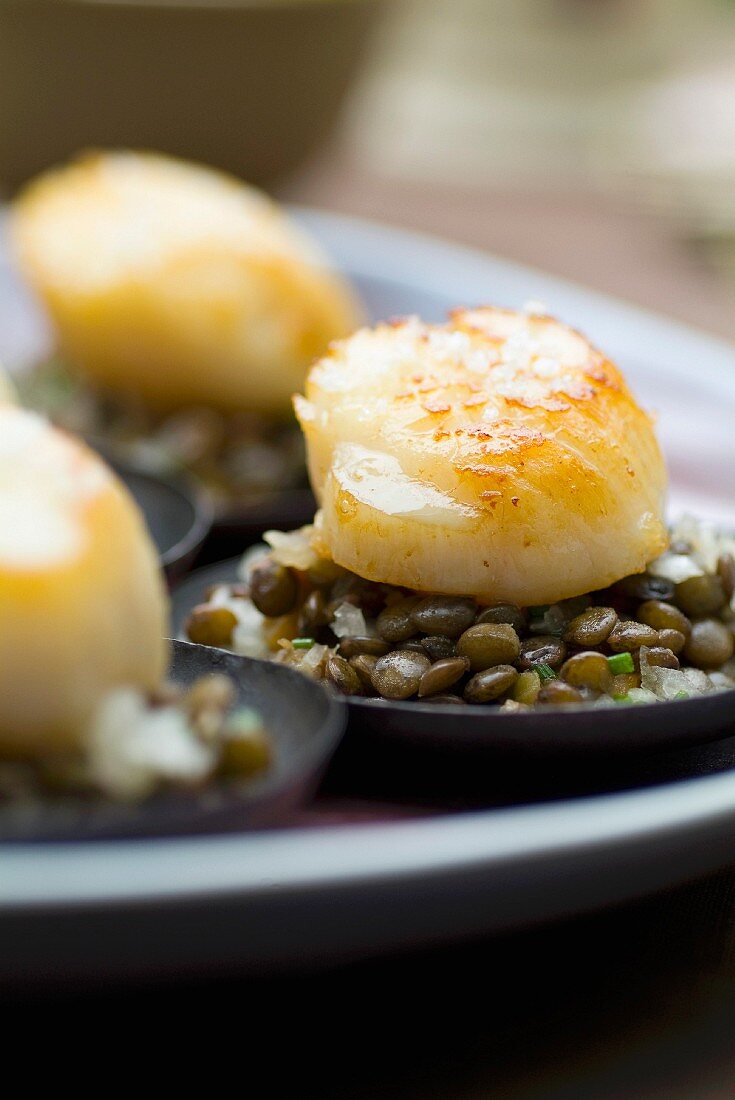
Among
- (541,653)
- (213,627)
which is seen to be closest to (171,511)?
(213,627)

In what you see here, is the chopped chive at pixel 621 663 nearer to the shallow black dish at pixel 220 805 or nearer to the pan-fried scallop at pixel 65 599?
the shallow black dish at pixel 220 805

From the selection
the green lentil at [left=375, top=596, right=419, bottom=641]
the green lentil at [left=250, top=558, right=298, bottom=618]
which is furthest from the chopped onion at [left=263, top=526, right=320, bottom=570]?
the green lentil at [left=375, top=596, right=419, bottom=641]

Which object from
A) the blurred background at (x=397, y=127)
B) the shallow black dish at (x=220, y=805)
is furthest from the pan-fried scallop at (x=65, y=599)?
the blurred background at (x=397, y=127)

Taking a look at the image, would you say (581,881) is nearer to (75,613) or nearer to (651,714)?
(651,714)

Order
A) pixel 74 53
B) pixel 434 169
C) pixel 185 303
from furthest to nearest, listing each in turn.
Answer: pixel 434 169, pixel 74 53, pixel 185 303

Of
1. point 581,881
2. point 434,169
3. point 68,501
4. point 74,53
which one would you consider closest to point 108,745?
point 68,501

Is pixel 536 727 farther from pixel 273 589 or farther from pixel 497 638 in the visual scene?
pixel 273 589
